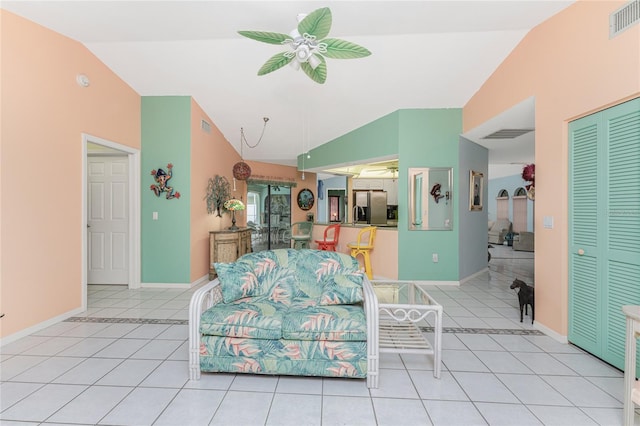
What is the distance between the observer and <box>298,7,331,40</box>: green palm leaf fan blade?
2018 millimetres

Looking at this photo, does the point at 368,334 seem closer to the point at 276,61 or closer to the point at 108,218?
the point at 276,61

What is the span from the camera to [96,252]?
4605 millimetres

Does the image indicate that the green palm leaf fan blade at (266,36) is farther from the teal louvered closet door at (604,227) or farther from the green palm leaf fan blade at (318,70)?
the teal louvered closet door at (604,227)

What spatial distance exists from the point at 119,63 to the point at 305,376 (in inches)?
174

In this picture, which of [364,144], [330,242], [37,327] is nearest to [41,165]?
[37,327]

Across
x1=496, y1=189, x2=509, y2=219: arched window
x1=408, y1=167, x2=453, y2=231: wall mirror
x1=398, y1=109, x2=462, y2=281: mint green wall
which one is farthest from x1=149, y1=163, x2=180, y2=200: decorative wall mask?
x1=496, y1=189, x2=509, y2=219: arched window

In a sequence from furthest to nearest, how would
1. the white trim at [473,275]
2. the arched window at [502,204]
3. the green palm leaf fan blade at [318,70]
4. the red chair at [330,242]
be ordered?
the arched window at [502,204]
the red chair at [330,242]
the white trim at [473,275]
the green palm leaf fan blade at [318,70]

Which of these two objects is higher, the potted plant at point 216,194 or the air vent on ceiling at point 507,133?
the air vent on ceiling at point 507,133

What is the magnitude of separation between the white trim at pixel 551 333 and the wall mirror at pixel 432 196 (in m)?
1.95

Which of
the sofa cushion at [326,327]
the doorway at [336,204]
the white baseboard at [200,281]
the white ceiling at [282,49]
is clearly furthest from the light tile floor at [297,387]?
the doorway at [336,204]

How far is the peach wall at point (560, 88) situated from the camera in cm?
225

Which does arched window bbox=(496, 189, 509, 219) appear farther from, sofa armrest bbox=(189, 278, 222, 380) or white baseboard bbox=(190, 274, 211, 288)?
sofa armrest bbox=(189, 278, 222, 380)

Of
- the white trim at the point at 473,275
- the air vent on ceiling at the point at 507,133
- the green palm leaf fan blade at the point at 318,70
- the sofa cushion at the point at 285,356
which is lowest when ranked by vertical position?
the white trim at the point at 473,275

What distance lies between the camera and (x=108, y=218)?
15.1 feet
